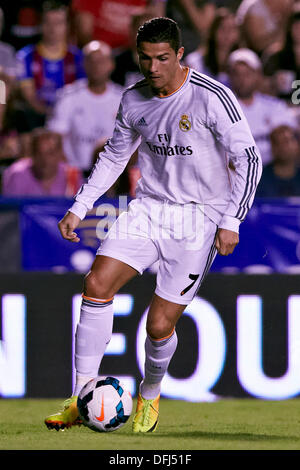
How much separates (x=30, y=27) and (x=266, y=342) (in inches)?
→ 201

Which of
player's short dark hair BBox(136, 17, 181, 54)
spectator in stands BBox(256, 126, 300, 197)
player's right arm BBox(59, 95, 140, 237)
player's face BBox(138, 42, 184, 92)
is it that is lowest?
spectator in stands BBox(256, 126, 300, 197)

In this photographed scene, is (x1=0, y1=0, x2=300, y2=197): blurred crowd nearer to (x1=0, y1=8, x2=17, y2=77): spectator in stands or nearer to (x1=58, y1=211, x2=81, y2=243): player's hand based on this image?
(x1=0, y1=8, x2=17, y2=77): spectator in stands

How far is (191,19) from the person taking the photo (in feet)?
34.1

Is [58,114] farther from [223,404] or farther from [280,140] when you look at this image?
[223,404]

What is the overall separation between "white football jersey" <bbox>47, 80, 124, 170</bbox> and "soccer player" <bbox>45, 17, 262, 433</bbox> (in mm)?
3749

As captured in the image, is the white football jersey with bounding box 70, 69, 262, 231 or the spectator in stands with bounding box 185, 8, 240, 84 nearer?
the white football jersey with bounding box 70, 69, 262, 231

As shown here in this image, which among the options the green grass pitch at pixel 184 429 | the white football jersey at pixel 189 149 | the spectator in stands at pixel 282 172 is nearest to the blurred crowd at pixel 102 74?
the spectator in stands at pixel 282 172

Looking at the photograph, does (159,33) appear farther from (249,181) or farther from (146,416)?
(146,416)

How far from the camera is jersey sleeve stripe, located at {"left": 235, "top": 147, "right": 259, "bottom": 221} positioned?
5.17m

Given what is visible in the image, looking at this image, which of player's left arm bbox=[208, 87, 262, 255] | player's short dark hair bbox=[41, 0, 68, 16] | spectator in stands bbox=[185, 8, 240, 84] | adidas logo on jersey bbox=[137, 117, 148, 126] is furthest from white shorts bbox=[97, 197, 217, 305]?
player's short dark hair bbox=[41, 0, 68, 16]

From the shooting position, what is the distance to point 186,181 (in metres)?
5.39

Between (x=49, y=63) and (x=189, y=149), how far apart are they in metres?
4.93

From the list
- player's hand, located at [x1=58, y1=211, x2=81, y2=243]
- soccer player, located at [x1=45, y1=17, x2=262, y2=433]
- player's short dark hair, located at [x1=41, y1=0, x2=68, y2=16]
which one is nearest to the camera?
soccer player, located at [x1=45, y1=17, x2=262, y2=433]

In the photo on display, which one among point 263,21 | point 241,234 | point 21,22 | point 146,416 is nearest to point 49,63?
point 21,22
